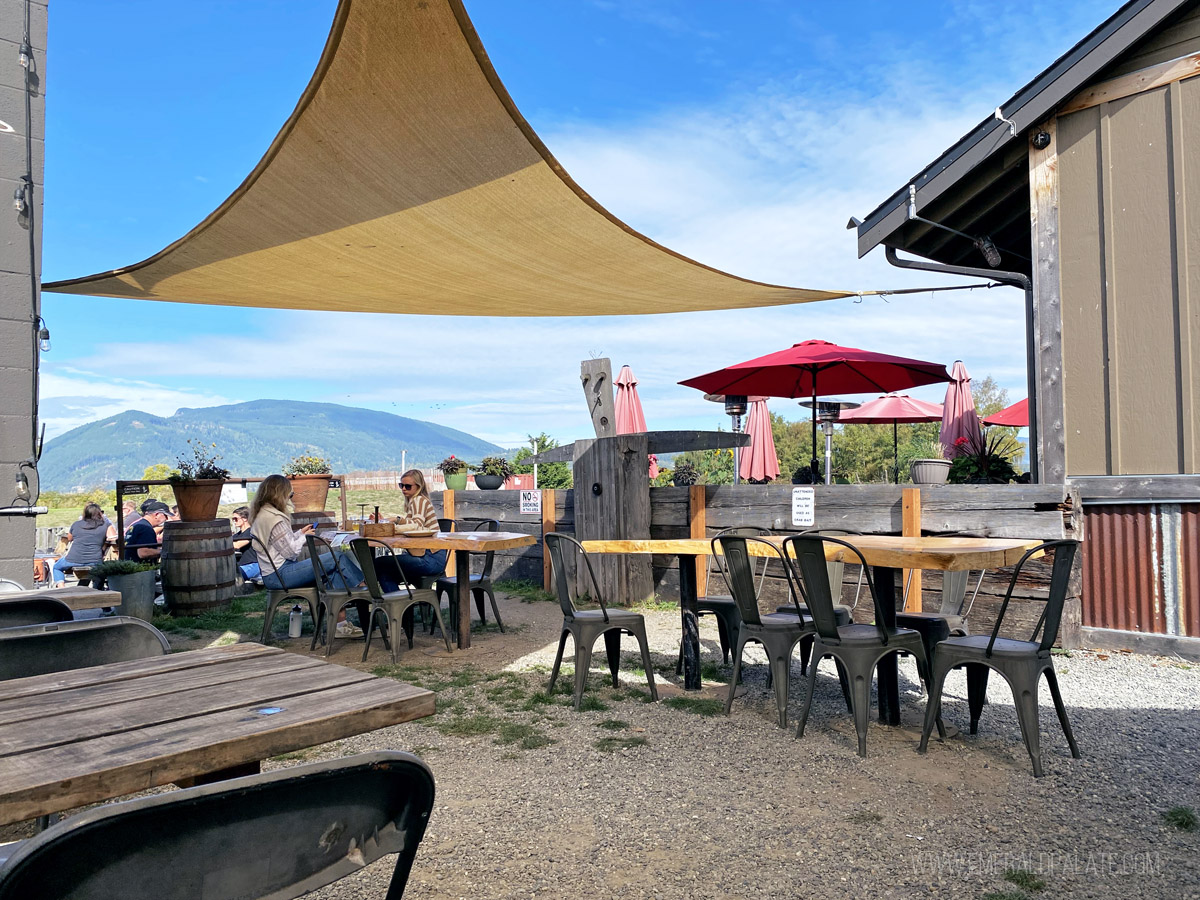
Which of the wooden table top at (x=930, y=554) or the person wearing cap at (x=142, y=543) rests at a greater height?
the wooden table top at (x=930, y=554)

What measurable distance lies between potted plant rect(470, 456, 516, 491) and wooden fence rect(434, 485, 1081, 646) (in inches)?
90.3

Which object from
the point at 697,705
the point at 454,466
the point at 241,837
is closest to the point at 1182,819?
the point at 697,705

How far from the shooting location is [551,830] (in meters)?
2.35

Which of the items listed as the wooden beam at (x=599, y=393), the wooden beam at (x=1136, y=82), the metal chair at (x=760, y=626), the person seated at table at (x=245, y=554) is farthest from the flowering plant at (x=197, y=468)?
the wooden beam at (x=1136, y=82)

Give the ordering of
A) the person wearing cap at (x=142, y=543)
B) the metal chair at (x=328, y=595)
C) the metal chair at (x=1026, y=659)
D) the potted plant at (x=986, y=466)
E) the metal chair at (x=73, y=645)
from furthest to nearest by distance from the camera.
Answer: the person wearing cap at (x=142, y=543) < the potted plant at (x=986, y=466) < the metal chair at (x=328, y=595) < the metal chair at (x=1026, y=659) < the metal chair at (x=73, y=645)

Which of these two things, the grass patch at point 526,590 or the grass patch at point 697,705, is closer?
the grass patch at point 697,705

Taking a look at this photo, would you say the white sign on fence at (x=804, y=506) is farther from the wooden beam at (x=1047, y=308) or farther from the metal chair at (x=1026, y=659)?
the metal chair at (x=1026, y=659)

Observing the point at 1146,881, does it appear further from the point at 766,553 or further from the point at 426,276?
the point at 426,276

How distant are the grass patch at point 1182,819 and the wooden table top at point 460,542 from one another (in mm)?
3252

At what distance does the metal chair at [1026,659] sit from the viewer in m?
2.71

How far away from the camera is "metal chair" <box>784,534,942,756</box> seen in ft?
9.63

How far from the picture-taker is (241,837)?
0.82 meters

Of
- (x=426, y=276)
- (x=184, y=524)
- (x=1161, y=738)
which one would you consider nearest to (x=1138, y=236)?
(x=1161, y=738)

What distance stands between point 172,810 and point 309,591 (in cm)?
463
